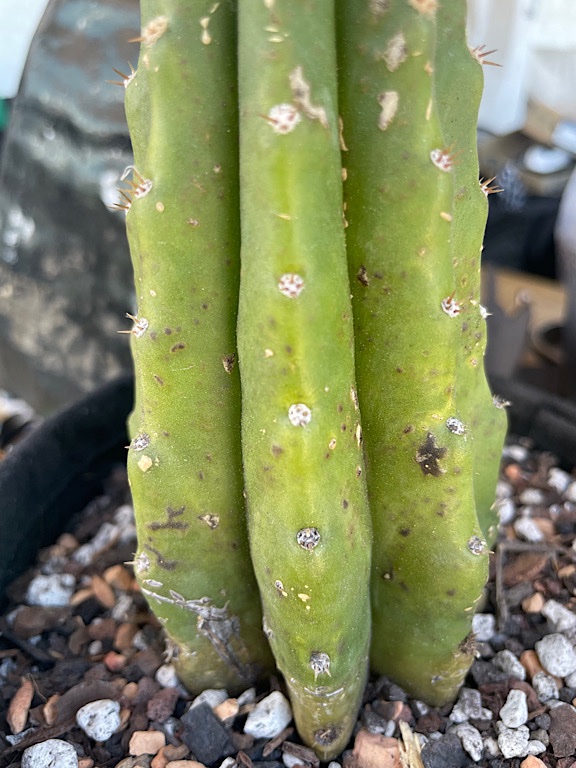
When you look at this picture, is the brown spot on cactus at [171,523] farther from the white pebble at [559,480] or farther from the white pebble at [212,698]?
the white pebble at [559,480]

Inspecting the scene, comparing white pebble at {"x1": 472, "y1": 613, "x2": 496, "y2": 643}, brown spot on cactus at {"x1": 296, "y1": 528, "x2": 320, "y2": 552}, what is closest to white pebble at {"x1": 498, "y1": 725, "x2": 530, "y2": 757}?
white pebble at {"x1": 472, "y1": 613, "x2": 496, "y2": 643}

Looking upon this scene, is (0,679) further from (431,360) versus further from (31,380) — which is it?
(31,380)

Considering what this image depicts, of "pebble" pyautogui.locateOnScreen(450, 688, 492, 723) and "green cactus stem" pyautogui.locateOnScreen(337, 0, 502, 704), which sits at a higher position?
"green cactus stem" pyautogui.locateOnScreen(337, 0, 502, 704)

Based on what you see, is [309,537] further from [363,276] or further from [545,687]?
[545,687]

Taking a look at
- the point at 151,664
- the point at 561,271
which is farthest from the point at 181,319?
the point at 561,271

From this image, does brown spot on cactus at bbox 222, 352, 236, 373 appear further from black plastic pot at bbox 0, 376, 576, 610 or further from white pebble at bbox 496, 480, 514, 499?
white pebble at bbox 496, 480, 514, 499

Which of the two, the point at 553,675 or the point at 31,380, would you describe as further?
the point at 31,380

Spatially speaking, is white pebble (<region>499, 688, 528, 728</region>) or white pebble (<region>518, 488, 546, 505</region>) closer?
white pebble (<region>499, 688, 528, 728</region>)
